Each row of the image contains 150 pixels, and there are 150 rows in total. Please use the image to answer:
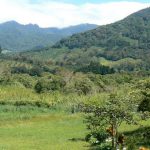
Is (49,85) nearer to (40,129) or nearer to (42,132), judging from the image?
(40,129)

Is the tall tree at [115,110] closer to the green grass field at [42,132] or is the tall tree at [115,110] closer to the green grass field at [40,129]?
the green grass field at [40,129]

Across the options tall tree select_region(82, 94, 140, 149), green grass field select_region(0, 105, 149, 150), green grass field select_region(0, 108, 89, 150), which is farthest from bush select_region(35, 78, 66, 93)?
tall tree select_region(82, 94, 140, 149)

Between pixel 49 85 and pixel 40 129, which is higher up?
pixel 40 129

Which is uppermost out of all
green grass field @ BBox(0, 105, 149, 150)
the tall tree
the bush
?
the tall tree

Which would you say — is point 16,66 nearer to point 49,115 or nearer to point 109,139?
point 49,115

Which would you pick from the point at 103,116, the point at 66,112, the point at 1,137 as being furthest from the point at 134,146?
the point at 66,112

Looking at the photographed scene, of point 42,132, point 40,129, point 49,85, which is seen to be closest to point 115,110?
point 42,132

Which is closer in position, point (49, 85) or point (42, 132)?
point (42, 132)

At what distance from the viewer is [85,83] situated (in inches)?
4651

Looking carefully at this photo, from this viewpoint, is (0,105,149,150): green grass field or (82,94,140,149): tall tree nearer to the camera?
(82,94,140,149): tall tree

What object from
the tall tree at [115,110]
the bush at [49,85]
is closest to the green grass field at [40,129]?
the tall tree at [115,110]

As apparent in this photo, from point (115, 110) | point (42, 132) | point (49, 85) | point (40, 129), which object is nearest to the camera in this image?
point (115, 110)

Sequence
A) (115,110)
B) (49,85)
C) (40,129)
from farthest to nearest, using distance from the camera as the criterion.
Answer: (49,85) → (40,129) → (115,110)

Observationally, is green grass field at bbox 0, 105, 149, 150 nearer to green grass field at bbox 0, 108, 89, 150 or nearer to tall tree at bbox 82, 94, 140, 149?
green grass field at bbox 0, 108, 89, 150
